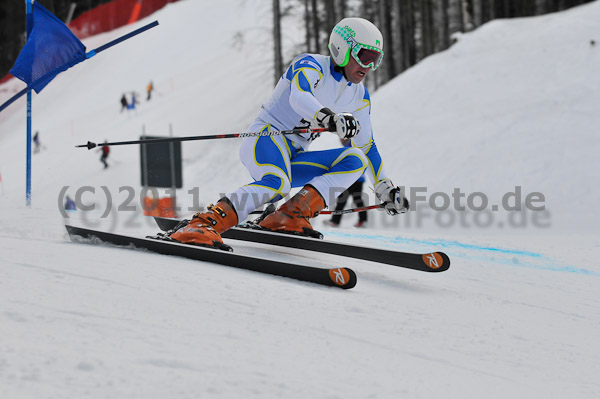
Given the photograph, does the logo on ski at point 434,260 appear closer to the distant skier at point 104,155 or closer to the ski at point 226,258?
the ski at point 226,258

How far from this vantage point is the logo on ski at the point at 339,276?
3.10 m

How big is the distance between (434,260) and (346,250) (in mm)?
717

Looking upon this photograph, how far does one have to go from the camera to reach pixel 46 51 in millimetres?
5820

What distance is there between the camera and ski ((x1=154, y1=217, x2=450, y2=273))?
3.55 meters

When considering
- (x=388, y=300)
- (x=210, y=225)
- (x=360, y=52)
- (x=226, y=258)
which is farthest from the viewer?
(x=360, y=52)

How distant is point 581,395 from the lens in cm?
212

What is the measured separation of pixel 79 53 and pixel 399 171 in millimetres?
6380

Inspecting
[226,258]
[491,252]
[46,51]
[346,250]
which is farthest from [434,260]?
[46,51]

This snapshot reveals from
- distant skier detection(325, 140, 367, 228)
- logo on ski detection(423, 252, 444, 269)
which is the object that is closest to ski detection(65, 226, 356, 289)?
logo on ski detection(423, 252, 444, 269)

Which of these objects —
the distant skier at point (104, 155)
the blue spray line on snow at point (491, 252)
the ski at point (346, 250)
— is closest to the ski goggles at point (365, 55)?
the ski at point (346, 250)

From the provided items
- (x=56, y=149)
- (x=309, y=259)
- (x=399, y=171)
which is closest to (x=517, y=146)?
(x=399, y=171)

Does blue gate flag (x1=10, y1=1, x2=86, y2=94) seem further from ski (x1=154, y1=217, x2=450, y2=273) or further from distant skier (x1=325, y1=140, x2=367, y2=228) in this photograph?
distant skier (x1=325, y1=140, x2=367, y2=228)

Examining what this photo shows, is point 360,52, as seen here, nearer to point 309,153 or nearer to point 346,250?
point 309,153

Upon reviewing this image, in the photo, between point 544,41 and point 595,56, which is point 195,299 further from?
point 544,41
